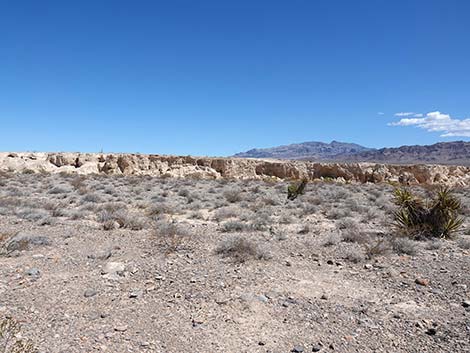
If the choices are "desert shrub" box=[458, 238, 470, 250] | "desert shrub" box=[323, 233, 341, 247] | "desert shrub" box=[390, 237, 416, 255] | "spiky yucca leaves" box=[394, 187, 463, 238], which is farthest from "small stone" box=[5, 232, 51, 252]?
"desert shrub" box=[458, 238, 470, 250]

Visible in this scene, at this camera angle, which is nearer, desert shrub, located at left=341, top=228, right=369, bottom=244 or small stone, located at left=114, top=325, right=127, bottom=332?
small stone, located at left=114, top=325, right=127, bottom=332

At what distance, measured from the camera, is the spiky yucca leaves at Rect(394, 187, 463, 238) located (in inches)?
375

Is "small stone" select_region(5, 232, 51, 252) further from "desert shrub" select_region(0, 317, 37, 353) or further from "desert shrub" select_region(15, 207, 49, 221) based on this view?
"desert shrub" select_region(0, 317, 37, 353)

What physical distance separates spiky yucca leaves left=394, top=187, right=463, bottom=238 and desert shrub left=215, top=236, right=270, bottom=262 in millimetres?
4081

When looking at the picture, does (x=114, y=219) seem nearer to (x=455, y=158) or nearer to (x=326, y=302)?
(x=326, y=302)

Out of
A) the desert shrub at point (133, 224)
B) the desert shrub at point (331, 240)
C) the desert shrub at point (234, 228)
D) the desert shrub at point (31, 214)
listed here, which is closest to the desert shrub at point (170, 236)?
the desert shrub at point (133, 224)

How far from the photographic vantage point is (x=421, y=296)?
5.59m

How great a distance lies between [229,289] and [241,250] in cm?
171

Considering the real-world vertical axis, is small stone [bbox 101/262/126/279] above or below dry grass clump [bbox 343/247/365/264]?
above

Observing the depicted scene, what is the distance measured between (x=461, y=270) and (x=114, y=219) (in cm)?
779

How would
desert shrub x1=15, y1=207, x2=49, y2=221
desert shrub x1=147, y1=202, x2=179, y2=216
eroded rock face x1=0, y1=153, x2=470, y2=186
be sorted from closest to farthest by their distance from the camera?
desert shrub x1=15, y1=207, x2=49, y2=221 < desert shrub x1=147, y1=202, x2=179, y2=216 < eroded rock face x1=0, y1=153, x2=470, y2=186

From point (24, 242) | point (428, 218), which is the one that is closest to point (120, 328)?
point (24, 242)

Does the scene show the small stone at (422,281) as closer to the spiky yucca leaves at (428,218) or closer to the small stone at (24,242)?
the spiky yucca leaves at (428,218)

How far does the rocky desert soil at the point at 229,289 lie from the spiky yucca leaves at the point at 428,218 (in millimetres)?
394
